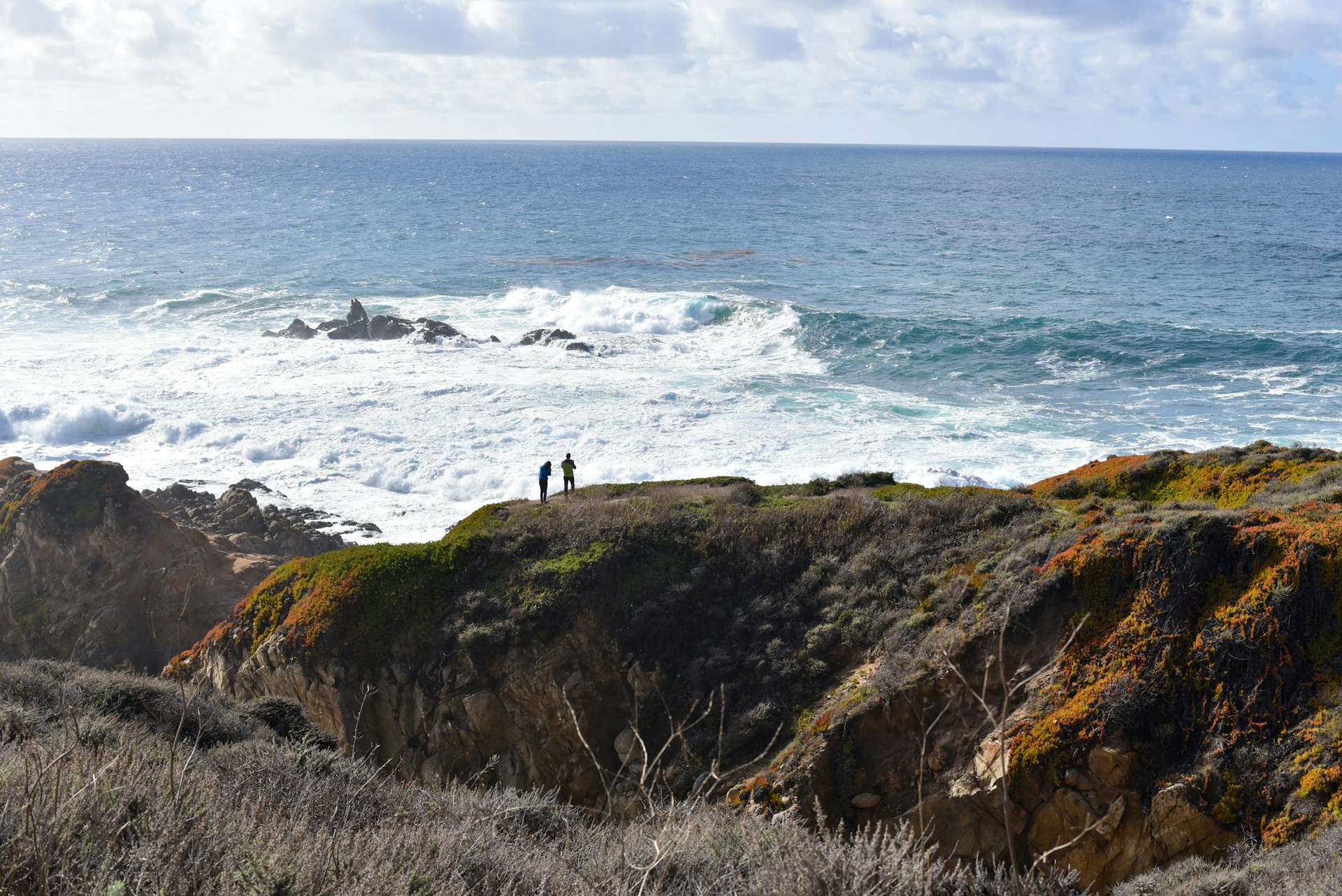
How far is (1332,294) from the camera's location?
52500 millimetres

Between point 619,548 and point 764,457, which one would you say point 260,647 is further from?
point 764,457

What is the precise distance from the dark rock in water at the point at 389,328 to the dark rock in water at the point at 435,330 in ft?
1.88

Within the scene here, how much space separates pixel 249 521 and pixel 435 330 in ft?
70.6

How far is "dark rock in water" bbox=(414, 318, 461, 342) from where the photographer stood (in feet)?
141

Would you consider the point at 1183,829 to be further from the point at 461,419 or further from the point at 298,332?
the point at 298,332

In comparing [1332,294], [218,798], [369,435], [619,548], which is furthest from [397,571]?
[1332,294]

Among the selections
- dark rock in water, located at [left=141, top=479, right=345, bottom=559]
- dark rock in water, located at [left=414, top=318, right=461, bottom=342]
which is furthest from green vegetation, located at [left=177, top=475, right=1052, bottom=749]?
dark rock in water, located at [left=414, top=318, right=461, bottom=342]

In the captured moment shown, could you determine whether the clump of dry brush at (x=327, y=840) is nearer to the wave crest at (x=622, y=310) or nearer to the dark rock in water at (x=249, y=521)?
the dark rock in water at (x=249, y=521)

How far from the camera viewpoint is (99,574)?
19172mm

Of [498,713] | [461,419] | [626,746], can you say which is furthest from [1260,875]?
[461,419]

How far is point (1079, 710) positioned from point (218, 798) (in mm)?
8379

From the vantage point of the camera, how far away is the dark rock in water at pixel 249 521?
22281 millimetres

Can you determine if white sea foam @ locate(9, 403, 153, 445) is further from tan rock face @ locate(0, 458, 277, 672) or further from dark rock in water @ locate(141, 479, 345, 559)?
tan rock face @ locate(0, 458, 277, 672)

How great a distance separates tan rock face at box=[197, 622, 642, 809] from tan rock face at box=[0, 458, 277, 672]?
7139 mm
